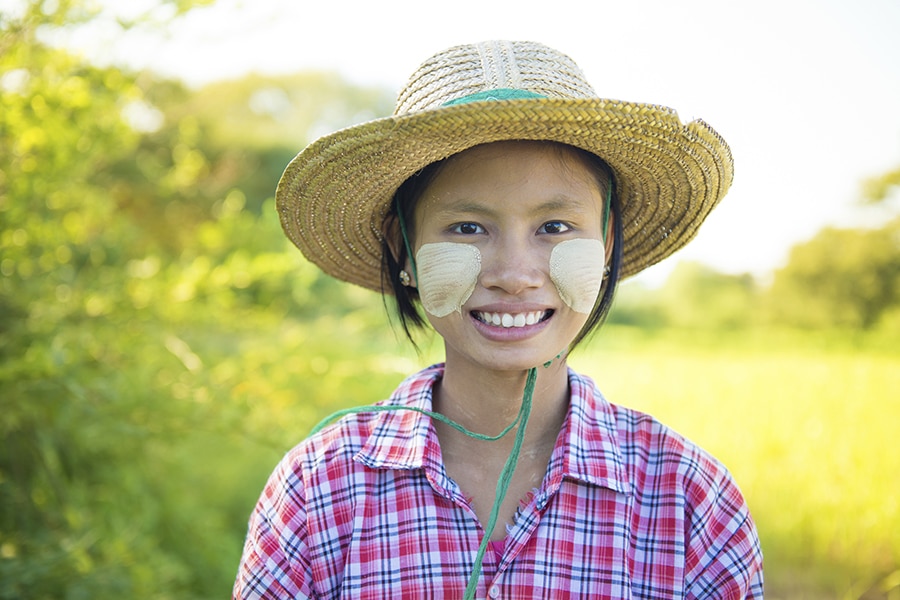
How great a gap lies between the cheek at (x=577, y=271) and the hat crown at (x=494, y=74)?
0.29 metres

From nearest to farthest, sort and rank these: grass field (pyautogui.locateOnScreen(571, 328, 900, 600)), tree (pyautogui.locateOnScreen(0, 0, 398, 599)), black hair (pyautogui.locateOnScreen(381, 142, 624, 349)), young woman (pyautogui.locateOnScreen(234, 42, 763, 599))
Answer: young woman (pyautogui.locateOnScreen(234, 42, 763, 599))
black hair (pyautogui.locateOnScreen(381, 142, 624, 349))
tree (pyautogui.locateOnScreen(0, 0, 398, 599))
grass field (pyautogui.locateOnScreen(571, 328, 900, 600))

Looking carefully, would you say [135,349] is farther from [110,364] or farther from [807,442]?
[807,442]

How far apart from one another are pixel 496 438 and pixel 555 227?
411mm

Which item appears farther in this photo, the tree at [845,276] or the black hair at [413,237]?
the tree at [845,276]

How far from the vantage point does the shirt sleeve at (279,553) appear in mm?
1391

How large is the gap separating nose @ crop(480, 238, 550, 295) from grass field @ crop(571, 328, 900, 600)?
48.9 inches

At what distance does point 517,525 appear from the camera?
138cm

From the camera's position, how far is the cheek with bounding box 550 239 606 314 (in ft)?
4.47

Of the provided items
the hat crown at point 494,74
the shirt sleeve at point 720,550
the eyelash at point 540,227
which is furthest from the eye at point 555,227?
the shirt sleeve at point 720,550

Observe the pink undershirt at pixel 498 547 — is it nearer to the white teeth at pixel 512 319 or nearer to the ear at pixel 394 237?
the white teeth at pixel 512 319

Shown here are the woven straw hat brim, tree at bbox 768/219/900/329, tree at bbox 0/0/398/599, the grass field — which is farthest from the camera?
tree at bbox 768/219/900/329

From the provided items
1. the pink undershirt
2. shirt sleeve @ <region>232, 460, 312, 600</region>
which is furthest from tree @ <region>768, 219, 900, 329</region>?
shirt sleeve @ <region>232, 460, 312, 600</region>

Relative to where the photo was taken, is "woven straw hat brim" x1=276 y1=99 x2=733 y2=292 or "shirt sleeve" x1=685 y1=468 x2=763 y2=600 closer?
"woven straw hat brim" x1=276 y1=99 x2=733 y2=292

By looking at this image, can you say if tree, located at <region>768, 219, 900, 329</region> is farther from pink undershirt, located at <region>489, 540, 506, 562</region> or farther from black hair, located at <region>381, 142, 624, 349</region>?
pink undershirt, located at <region>489, 540, 506, 562</region>
